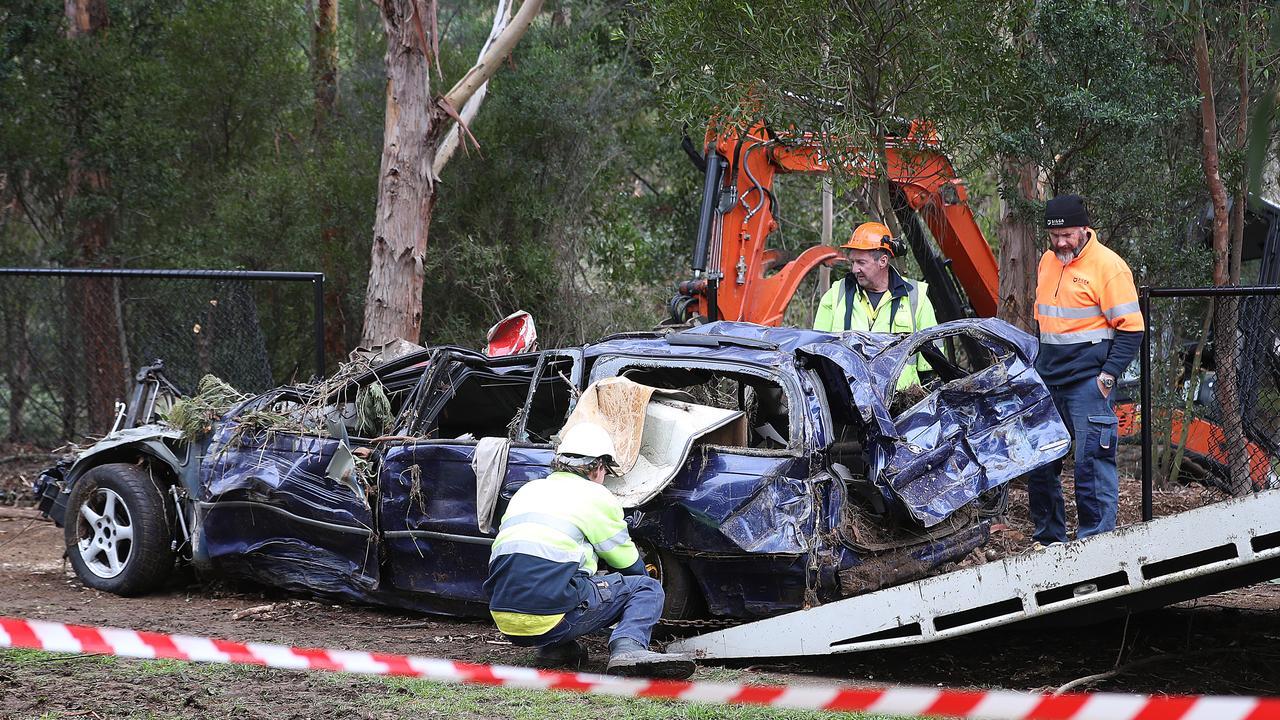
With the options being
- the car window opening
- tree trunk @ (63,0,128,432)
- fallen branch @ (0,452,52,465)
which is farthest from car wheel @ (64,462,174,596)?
tree trunk @ (63,0,128,432)

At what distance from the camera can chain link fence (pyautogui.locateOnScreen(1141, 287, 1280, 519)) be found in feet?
26.0

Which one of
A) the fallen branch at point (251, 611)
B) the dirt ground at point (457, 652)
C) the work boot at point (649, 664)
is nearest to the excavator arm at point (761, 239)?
the dirt ground at point (457, 652)

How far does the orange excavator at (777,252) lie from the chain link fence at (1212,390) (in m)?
0.14

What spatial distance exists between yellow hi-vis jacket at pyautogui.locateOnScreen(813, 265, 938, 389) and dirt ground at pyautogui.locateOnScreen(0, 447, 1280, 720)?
6.21ft

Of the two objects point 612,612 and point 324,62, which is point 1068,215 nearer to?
point 612,612

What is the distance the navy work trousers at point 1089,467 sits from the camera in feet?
22.6

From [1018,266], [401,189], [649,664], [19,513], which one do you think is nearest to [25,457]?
[19,513]

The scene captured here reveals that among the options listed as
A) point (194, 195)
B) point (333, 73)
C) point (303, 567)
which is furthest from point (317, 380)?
point (333, 73)

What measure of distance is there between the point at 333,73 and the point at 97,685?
45.5ft

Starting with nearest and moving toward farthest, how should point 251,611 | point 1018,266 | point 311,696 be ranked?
point 311,696, point 251,611, point 1018,266

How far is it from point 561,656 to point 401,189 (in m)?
5.92

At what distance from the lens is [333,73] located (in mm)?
A: 17969

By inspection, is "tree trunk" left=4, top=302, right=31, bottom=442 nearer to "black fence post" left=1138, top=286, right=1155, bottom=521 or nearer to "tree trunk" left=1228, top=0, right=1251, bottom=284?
"black fence post" left=1138, top=286, right=1155, bottom=521

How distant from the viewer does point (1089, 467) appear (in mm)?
6879
